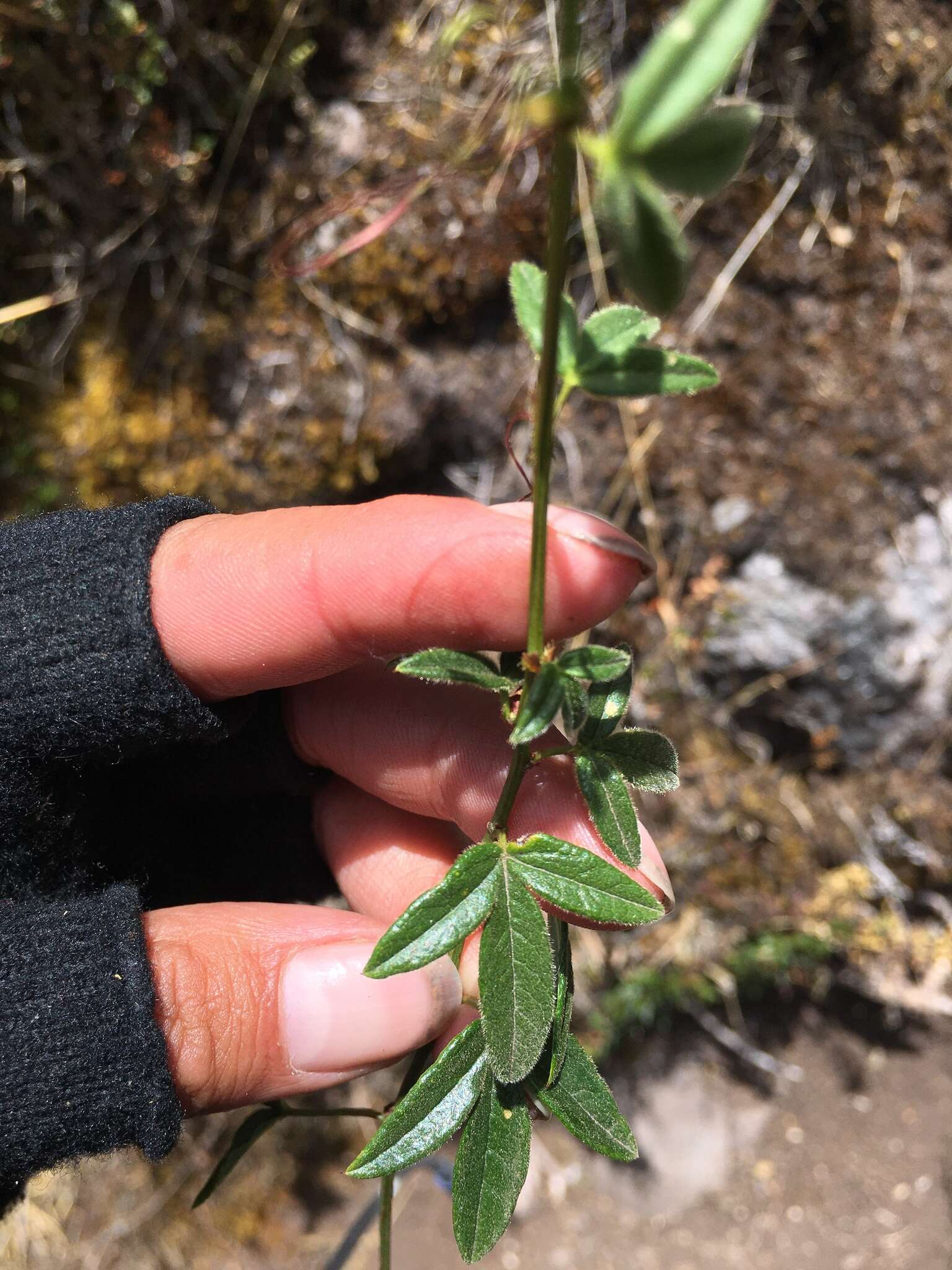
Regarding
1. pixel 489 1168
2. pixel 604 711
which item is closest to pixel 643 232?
pixel 604 711

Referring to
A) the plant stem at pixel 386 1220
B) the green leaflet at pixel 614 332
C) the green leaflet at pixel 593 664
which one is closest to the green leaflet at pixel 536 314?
the green leaflet at pixel 614 332

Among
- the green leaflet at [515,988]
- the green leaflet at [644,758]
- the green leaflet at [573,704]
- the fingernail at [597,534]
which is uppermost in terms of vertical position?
the fingernail at [597,534]

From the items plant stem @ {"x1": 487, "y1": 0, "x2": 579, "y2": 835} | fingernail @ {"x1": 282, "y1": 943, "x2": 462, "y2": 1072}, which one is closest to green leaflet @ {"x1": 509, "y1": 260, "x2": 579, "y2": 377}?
plant stem @ {"x1": 487, "y1": 0, "x2": 579, "y2": 835}

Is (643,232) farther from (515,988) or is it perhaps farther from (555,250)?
(515,988)

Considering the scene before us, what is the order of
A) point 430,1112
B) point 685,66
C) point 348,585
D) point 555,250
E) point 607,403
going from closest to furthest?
point 685,66
point 555,250
point 430,1112
point 348,585
point 607,403

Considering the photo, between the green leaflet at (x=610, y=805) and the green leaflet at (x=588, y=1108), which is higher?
the green leaflet at (x=610, y=805)

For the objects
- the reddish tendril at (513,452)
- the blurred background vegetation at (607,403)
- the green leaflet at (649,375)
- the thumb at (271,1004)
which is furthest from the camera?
the blurred background vegetation at (607,403)

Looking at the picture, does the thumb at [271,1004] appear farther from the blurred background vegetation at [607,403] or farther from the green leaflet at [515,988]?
the blurred background vegetation at [607,403]
